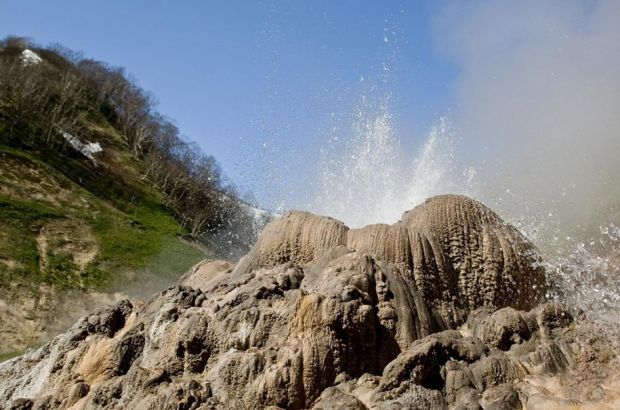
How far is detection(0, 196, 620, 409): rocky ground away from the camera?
751cm

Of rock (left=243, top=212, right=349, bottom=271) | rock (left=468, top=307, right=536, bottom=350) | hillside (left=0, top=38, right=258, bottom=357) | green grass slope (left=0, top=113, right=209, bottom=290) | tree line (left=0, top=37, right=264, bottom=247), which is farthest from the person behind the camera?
tree line (left=0, top=37, right=264, bottom=247)

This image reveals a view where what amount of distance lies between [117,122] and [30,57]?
1369 cm

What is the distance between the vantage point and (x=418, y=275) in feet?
33.4

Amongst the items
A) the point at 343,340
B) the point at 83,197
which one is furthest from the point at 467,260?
the point at 83,197

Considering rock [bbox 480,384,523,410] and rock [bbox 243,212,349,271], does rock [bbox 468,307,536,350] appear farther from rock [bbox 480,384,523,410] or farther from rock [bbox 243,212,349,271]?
rock [bbox 243,212,349,271]

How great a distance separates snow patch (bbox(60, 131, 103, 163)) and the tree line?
39.8 inches

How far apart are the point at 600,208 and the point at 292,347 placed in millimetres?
34743

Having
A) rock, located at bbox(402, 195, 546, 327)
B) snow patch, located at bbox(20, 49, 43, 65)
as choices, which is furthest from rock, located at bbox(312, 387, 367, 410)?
snow patch, located at bbox(20, 49, 43, 65)

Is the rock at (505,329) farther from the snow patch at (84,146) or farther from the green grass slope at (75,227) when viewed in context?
the snow patch at (84,146)

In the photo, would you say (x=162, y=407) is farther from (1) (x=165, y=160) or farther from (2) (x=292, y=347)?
(1) (x=165, y=160)

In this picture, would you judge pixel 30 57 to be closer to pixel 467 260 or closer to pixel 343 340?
pixel 467 260

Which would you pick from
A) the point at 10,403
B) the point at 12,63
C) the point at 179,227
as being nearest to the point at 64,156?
the point at 179,227

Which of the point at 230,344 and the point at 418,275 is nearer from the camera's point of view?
the point at 230,344

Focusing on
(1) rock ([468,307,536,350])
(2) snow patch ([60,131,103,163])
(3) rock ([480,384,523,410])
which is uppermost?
(2) snow patch ([60,131,103,163])
